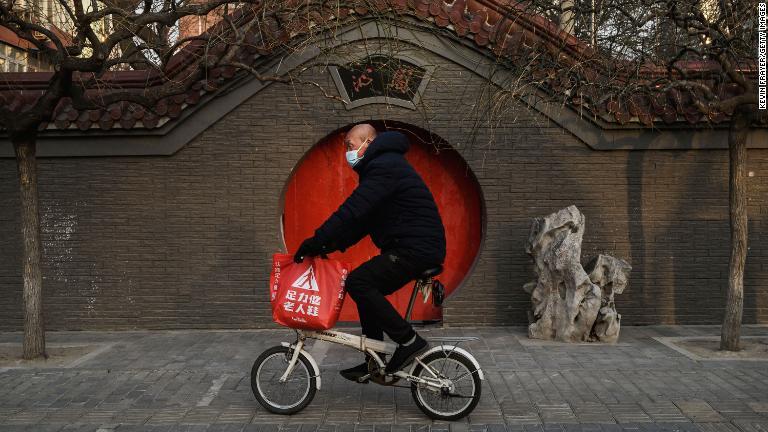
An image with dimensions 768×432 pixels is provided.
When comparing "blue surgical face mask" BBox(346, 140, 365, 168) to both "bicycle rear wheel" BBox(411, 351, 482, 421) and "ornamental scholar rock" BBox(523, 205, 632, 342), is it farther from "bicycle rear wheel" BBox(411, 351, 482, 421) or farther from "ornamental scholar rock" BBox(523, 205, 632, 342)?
"ornamental scholar rock" BBox(523, 205, 632, 342)

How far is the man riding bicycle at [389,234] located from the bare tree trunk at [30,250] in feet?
12.6

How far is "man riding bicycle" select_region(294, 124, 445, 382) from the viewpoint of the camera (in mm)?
5941

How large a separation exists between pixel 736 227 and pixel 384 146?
14.6ft

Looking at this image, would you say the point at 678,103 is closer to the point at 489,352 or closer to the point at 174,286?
the point at 489,352

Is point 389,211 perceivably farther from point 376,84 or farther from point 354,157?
point 376,84

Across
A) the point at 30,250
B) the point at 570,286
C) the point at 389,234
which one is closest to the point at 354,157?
the point at 389,234

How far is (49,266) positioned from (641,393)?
23.9 ft

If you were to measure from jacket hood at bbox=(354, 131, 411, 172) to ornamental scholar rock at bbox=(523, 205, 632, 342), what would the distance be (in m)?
3.56

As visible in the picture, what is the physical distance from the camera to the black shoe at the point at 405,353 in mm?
6035

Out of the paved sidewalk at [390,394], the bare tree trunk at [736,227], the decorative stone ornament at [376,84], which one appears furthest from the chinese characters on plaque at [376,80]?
A: the bare tree trunk at [736,227]

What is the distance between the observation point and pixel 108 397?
6914 mm

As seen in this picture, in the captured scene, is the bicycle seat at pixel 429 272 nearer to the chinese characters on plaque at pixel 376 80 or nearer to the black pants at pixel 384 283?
the black pants at pixel 384 283

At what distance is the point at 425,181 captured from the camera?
1070cm

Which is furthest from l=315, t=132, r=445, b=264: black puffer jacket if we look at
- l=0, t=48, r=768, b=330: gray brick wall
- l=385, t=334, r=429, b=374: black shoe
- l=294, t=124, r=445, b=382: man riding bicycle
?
l=0, t=48, r=768, b=330: gray brick wall
